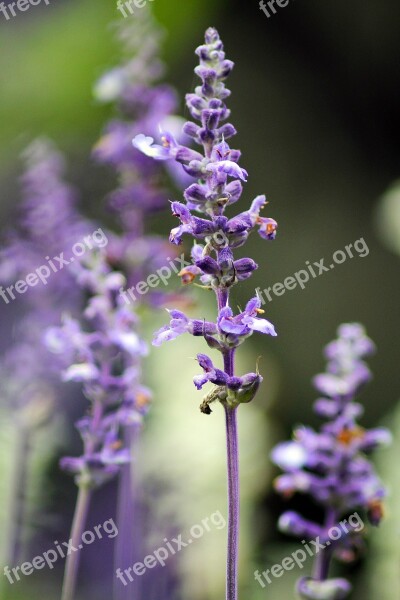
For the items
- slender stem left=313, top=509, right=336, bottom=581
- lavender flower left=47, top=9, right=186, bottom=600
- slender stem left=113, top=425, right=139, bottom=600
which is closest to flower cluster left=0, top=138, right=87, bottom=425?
lavender flower left=47, top=9, right=186, bottom=600

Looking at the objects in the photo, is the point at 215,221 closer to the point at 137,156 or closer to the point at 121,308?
the point at 121,308

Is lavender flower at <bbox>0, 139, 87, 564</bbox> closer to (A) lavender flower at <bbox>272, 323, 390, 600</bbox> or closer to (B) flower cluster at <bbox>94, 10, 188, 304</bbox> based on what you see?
(B) flower cluster at <bbox>94, 10, 188, 304</bbox>

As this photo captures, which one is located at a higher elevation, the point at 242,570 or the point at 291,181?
the point at 291,181

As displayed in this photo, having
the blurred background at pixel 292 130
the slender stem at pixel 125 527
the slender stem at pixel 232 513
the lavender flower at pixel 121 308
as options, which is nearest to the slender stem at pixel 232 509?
the slender stem at pixel 232 513

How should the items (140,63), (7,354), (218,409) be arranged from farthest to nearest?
(218,409)
(7,354)
(140,63)

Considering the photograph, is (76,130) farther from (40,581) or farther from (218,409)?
(40,581)

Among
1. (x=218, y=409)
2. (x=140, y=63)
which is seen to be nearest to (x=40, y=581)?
(x=218, y=409)

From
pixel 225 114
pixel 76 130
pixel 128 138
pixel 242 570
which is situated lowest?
pixel 242 570
